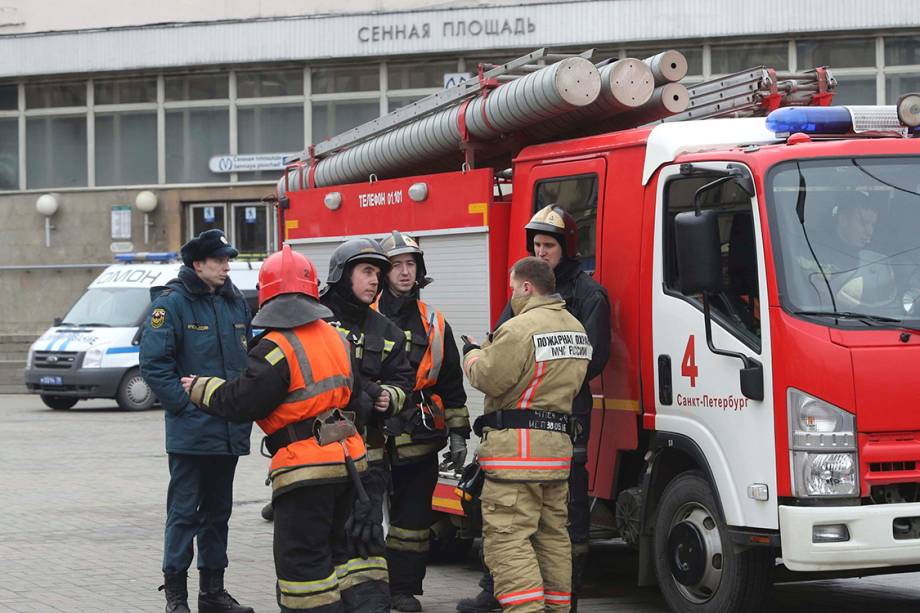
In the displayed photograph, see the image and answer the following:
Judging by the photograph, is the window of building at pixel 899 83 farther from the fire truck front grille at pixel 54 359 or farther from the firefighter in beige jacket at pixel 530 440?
the firefighter in beige jacket at pixel 530 440

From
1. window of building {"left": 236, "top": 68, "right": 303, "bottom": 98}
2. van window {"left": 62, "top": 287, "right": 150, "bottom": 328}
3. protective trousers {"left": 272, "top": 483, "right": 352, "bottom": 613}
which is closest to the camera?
protective trousers {"left": 272, "top": 483, "right": 352, "bottom": 613}

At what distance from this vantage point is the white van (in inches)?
899

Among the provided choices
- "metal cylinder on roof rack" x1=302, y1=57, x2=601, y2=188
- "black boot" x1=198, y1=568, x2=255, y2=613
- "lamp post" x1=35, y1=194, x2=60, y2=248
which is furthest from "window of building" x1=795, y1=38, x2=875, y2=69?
"black boot" x1=198, y1=568, x2=255, y2=613

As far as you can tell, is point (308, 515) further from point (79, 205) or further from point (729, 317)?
point (79, 205)

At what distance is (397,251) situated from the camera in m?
8.26

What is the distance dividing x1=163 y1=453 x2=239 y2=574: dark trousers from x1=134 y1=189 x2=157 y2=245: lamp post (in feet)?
87.8

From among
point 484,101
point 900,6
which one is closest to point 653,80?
point 484,101

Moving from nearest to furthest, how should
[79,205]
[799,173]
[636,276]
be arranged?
[799,173], [636,276], [79,205]

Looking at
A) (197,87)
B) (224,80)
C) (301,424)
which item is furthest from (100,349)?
(301,424)

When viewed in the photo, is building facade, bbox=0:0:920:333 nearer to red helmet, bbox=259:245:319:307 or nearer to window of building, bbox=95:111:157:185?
window of building, bbox=95:111:157:185

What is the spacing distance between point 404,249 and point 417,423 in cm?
95

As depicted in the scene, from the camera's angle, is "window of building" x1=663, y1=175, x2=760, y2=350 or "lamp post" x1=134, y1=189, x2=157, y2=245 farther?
"lamp post" x1=134, y1=189, x2=157, y2=245

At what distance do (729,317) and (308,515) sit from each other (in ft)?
7.10

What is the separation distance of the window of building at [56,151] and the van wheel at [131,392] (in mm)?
13104
